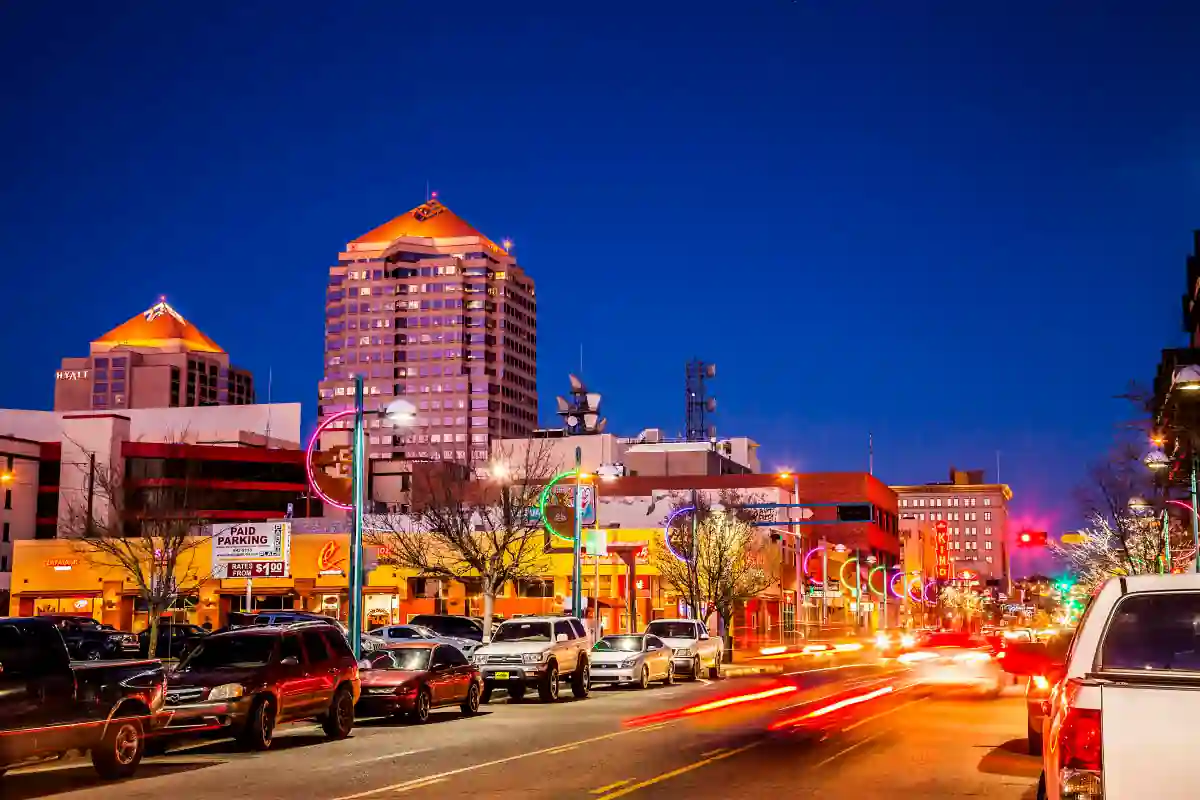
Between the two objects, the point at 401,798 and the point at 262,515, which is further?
the point at 262,515

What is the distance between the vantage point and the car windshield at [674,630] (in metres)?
44.6

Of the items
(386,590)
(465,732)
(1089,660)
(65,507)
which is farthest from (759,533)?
(1089,660)

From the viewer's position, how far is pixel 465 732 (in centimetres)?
2342

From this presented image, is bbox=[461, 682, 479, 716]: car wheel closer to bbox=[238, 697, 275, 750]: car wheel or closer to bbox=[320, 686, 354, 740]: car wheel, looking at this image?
bbox=[320, 686, 354, 740]: car wheel

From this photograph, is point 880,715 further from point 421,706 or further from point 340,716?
point 340,716

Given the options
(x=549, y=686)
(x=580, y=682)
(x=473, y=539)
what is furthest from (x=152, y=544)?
(x=549, y=686)

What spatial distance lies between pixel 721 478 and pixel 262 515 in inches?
1585

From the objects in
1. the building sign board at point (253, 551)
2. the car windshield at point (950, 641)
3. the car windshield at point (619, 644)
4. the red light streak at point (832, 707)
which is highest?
the building sign board at point (253, 551)

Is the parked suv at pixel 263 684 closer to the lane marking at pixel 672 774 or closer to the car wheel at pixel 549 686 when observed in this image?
the lane marking at pixel 672 774

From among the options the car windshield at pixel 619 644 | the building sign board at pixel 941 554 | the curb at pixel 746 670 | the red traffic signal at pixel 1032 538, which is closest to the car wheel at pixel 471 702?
the car windshield at pixel 619 644

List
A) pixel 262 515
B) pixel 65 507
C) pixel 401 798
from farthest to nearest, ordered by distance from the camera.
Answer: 1. pixel 262 515
2. pixel 65 507
3. pixel 401 798

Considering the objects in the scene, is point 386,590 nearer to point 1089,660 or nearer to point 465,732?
point 465,732

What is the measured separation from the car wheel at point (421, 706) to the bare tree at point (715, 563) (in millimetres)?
32210

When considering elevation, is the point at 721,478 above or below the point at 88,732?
above
